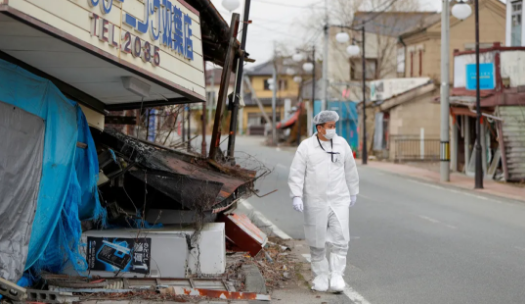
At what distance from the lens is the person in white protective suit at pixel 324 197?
786 centimetres

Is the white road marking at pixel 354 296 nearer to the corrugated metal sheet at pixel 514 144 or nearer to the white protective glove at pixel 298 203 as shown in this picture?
the white protective glove at pixel 298 203

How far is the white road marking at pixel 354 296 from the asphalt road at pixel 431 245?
2.7 inches

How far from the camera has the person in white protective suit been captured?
25.8 feet

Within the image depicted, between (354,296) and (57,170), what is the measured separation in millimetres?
3444

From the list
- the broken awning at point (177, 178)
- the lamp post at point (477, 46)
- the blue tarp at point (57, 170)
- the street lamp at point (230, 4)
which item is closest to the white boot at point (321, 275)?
the broken awning at point (177, 178)

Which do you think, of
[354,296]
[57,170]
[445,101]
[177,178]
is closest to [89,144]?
[57,170]

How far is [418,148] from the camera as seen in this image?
38438 mm

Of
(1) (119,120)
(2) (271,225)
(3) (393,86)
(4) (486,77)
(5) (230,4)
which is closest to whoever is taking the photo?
(1) (119,120)

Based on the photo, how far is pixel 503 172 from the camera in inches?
973

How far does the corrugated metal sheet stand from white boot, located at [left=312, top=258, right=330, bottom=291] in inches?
690

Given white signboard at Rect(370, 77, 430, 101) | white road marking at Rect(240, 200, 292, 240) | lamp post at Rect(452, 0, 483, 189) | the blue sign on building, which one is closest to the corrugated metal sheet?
the blue sign on building

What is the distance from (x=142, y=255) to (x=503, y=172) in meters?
19.6

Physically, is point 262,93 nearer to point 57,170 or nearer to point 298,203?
point 298,203

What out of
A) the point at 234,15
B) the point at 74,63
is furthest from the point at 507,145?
the point at 74,63
